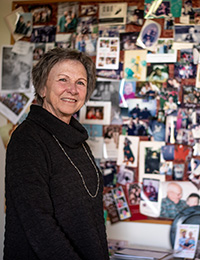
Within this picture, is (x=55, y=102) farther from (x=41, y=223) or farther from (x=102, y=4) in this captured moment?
(x=102, y=4)

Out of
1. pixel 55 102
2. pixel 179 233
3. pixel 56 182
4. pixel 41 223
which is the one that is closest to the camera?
pixel 41 223

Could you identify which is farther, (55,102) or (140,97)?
(140,97)

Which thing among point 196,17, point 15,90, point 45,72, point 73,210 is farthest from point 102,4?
point 73,210

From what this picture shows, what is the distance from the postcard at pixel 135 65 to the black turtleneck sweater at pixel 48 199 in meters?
0.92

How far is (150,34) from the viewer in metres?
2.20

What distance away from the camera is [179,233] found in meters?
2.09

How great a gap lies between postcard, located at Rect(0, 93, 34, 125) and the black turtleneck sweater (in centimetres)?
103

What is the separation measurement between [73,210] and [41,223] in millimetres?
147

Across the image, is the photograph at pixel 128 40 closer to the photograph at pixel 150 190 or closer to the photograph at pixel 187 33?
the photograph at pixel 187 33

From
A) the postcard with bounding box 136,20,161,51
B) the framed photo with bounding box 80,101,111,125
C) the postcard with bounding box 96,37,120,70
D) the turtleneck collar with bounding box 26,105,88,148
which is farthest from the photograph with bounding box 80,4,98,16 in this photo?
the turtleneck collar with bounding box 26,105,88,148

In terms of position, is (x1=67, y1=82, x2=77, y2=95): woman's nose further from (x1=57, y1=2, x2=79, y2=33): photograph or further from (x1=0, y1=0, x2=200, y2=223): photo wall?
(x1=57, y1=2, x2=79, y2=33): photograph

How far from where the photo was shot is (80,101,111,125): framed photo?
7.34 ft

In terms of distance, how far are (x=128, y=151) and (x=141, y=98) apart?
0.29 metres

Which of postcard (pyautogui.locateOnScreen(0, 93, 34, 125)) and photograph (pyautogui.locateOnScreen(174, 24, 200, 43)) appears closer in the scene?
photograph (pyautogui.locateOnScreen(174, 24, 200, 43))
